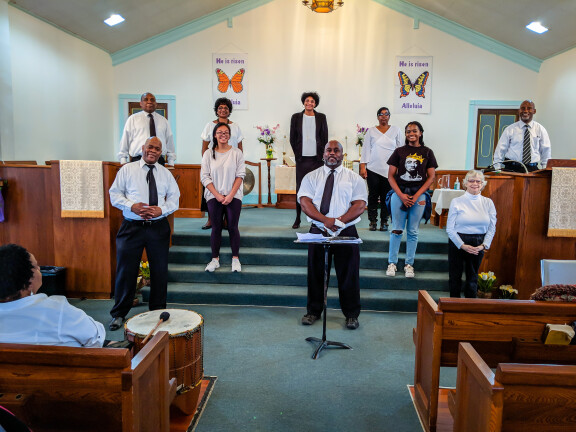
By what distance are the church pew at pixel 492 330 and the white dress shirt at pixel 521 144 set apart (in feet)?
11.2

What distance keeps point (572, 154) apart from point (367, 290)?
5.30 metres

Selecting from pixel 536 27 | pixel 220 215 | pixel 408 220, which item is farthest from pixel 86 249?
pixel 536 27

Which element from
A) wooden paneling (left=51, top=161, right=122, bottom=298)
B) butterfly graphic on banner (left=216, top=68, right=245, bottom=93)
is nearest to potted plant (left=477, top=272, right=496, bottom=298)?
wooden paneling (left=51, top=161, right=122, bottom=298)

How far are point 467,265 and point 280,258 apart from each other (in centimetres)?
199

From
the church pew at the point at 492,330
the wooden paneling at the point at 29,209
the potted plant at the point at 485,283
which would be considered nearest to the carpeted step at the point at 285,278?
the potted plant at the point at 485,283

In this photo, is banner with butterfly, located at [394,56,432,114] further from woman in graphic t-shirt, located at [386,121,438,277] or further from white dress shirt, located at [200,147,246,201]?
white dress shirt, located at [200,147,246,201]

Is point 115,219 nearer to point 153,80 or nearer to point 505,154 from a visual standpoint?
point 505,154

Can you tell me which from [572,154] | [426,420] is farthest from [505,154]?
[426,420]

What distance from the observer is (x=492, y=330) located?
2.27 meters

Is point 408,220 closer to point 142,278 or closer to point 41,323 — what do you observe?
point 142,278

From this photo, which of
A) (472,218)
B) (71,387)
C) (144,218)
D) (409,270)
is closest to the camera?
(71,387)

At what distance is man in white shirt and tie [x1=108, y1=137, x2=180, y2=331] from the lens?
3564mm

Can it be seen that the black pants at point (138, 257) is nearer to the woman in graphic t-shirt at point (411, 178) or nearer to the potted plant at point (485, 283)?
the woman in graphic t-shirt at point (411, 178)

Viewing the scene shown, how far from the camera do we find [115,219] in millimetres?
4703
